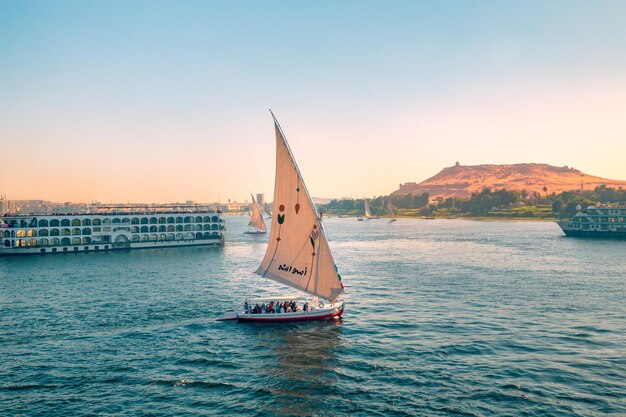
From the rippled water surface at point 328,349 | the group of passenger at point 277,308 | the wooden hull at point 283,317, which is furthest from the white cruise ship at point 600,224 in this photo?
the group of passenger at point 277,308

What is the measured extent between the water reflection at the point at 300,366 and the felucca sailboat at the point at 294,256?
1916 millimetres

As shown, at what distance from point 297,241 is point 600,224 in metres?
151

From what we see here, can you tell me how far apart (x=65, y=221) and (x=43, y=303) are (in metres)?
74.6

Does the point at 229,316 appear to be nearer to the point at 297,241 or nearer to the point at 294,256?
the point at 294,256

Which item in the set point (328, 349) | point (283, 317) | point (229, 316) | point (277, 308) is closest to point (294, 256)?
point (277, 308)

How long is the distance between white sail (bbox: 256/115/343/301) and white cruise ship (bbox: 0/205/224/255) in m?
98.8

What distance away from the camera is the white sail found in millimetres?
53000

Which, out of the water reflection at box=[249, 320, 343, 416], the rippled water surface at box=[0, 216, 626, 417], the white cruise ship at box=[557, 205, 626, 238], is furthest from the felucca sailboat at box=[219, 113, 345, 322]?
the white cruise ship at box=[557, 205, 626, 238]

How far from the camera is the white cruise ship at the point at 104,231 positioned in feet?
421

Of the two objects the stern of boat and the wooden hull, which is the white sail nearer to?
the wooden hull

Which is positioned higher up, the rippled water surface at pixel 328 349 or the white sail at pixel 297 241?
the white sail at pixel 297 241

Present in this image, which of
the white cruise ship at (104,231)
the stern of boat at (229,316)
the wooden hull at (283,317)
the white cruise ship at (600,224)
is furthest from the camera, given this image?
the white cruise ship at (600,224)

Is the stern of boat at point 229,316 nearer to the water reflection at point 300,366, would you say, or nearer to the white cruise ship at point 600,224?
the water reflection at point 300,366

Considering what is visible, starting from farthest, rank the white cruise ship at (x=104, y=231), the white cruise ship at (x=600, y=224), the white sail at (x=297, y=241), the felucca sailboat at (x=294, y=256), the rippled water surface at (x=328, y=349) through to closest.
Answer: the white cruise ship at (x=600, y=224) → the white cruise ship at (x=104, y=231) → the felucca sailboat at (x=294, y=256) → the white sail at (x=297, y=241) → the rippled water surface at (x=328, y=349)
